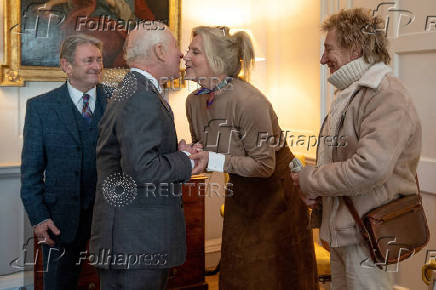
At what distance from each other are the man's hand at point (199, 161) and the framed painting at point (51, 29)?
153cm

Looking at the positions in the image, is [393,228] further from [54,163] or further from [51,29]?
[51,29]

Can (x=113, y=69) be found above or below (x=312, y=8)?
below

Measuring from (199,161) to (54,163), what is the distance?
874mm

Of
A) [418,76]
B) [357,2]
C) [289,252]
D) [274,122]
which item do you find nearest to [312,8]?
[357,2]

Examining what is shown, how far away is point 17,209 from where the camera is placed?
147 inches

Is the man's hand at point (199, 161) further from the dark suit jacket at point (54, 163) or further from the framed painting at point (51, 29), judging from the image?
the framed painting at point (51, 29)

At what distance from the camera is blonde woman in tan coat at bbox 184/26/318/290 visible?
2.56m

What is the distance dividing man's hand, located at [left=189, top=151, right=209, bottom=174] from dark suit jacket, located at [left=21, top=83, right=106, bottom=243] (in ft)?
2.45

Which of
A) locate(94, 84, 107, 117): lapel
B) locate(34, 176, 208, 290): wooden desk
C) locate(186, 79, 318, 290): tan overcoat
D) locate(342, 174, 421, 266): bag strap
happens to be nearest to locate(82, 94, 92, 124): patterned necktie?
locate(94, 84, 107, 117): lapel

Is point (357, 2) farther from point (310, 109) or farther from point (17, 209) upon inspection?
point (17, 209)

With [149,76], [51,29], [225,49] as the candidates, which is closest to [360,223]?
[149,76]

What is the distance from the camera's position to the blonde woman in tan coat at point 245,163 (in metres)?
2.56

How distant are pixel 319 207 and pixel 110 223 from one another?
3.23 feet

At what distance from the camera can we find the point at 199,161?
227 cm
